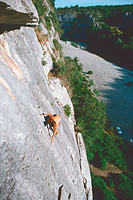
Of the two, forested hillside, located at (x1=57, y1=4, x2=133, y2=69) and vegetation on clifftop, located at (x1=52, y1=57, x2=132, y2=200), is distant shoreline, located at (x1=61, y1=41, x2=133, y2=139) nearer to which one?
vegetation on clifftop, located at (x1=52, y1=57, x2=132, y2=200)

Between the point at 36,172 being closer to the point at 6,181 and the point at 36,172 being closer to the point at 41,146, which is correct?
the point at 41,146

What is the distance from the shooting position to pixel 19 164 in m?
2.92

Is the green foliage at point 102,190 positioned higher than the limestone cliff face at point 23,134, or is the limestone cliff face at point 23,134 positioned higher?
the limestone cliff face at point 23,134

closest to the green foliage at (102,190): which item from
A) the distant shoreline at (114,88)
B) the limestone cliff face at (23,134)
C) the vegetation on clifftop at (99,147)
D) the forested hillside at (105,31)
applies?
the vegetation on clifftop at (99,147)

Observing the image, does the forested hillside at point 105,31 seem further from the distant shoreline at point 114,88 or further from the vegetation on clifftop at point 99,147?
the vegetation on clifftop at point 99,147

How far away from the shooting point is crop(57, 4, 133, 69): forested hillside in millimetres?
39531

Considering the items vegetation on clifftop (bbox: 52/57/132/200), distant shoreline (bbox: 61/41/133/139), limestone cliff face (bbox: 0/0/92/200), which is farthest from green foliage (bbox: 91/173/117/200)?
distant shoreline (bbox: 61/41/133/139)

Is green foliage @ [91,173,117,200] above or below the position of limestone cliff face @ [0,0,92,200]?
below

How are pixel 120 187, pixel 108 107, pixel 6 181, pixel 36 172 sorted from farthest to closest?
pixel 108 107
pixel 120 187
pixel 36 172
pixel 6 181

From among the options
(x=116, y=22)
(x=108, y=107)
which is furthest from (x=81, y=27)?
(x=108, y=107)

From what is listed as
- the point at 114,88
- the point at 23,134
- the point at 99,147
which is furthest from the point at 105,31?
the point at 23,134

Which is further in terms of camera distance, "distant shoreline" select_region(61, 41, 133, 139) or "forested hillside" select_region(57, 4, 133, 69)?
"forested hillside" select_region(57, 4, 133, 69)

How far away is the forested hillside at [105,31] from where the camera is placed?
1556 inches

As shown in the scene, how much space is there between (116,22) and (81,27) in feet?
54.0
